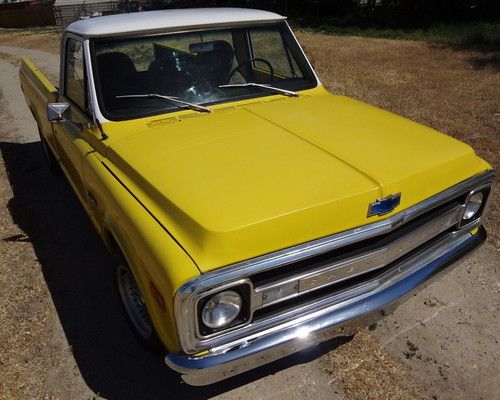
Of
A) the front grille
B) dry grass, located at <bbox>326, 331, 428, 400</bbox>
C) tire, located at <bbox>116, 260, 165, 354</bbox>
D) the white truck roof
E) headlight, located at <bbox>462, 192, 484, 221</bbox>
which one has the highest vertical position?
the white truck roof

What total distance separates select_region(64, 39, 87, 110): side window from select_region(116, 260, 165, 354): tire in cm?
124

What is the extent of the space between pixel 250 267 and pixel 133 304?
1220mm

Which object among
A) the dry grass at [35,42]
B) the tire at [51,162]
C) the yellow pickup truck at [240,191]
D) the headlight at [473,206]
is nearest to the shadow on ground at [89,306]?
the tire at [51,162]

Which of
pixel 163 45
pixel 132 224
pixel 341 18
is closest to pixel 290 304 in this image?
pixel 132 224

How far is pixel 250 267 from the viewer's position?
191 centimetres

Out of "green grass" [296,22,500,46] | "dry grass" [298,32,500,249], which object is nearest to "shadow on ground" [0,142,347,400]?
"dry grass" [298,32,500,249]

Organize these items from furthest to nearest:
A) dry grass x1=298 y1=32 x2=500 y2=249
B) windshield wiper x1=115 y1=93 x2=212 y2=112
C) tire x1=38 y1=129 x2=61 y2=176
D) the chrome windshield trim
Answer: dry grass x1=298 y1=32 x2=500 y2=249 → tire x1=38 y1=129 x2=61 y2=176 → windshield wiper x1=115 y1=93 x2=212 y2=112 → the chrome windshield trim

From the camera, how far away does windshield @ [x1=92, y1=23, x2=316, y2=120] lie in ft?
9.95

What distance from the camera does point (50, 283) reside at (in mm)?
3570

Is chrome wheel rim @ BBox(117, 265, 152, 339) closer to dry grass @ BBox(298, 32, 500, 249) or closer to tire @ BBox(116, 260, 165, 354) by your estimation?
tire @ BBox(116, 260, 165, 354)

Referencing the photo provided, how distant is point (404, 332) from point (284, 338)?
4.14 ft

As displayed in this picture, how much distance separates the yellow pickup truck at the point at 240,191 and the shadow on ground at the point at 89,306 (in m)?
0.26

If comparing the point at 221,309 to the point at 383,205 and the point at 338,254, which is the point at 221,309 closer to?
the point at 338,254

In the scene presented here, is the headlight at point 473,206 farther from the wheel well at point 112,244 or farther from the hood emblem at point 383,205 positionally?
the wheel well at point 112,244
